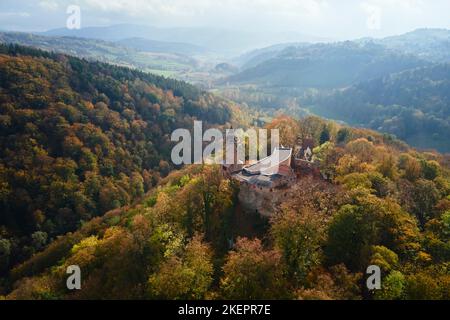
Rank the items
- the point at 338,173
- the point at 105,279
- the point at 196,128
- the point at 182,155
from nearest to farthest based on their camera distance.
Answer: the point at 105,279 < the point at 338,173 < the point at 182,155 < the point at 196,128

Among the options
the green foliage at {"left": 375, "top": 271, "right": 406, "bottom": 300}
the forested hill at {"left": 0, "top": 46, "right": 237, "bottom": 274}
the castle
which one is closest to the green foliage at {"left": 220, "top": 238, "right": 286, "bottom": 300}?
the green foliage at {"left": 375, "top": 271, "right": 406, "bottom": 300}

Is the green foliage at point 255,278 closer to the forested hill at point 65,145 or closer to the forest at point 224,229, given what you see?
the forest at point 224,229

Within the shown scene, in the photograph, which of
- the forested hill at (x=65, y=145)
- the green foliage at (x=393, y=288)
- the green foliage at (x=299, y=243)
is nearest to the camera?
the green foliage at (x=393, y=288)

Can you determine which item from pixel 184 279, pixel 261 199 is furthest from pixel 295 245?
pixel 261 199

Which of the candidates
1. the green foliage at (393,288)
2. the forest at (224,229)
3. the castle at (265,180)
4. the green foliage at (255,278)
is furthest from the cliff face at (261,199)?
the green foliage at (393,288)
